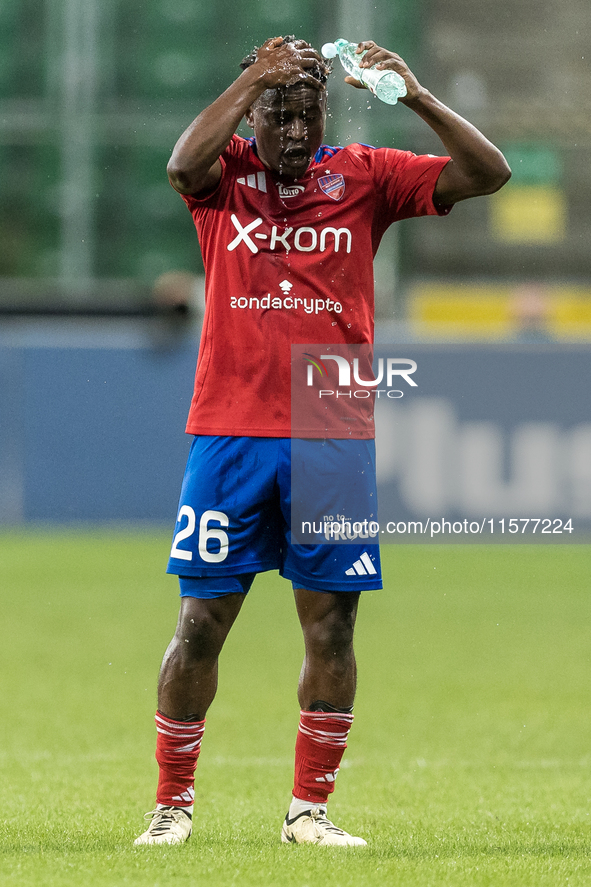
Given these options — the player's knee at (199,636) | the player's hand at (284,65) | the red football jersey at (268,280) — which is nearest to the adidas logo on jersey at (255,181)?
the red football jersey at (268,280)

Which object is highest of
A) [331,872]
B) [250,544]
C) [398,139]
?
[398,139]

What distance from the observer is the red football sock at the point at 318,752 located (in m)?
3.05

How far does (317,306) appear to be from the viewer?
3016mm

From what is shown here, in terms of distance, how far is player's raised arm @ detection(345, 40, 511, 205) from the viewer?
299 cm

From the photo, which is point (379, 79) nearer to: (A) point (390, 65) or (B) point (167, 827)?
(A) point (390, 65)

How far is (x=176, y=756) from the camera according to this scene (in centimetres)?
300

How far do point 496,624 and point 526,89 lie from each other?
921cm

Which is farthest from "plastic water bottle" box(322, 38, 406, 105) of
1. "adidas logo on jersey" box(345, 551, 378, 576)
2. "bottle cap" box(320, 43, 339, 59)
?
"adidas logo on jersey" box(345, 551, 378, 576)

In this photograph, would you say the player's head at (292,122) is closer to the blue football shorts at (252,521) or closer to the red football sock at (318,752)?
the blue football shorts at (252,521)

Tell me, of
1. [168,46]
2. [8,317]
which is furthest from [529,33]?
[8,317]

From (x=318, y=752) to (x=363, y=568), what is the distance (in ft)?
1.47

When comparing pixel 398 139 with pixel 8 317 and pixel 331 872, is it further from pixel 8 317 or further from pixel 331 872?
pixel 331 872

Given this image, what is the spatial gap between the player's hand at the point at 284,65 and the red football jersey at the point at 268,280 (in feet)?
0.73

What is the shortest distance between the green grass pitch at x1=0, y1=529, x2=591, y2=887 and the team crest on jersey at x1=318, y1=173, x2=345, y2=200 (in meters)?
1.49
